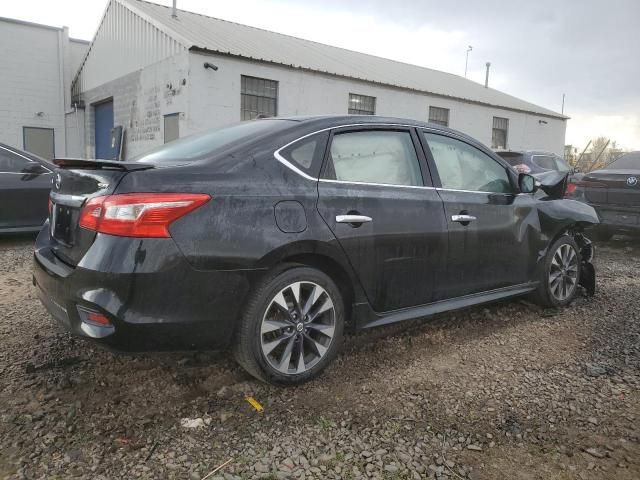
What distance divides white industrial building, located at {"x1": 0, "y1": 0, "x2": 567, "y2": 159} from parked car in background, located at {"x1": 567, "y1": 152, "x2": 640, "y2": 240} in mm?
9494

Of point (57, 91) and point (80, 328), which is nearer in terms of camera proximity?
point (80, 328)

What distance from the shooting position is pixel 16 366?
298cm

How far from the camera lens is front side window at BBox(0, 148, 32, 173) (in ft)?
21.4

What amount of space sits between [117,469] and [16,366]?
1.31 m

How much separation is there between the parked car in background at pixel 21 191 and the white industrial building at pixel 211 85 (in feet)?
23.4

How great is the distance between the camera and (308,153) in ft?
9.49

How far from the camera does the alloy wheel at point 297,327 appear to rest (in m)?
2.69

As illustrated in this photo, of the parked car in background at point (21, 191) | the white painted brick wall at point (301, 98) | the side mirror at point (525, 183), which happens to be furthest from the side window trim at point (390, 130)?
the white painted brick wall at point (301, 98)

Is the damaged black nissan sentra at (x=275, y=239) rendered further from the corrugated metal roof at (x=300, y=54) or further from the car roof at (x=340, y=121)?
the corrugated metal roof at (x=300, y=54)

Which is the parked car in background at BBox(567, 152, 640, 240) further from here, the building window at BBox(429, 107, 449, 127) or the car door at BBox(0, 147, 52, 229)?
the building window at BBox(429, 107, 449, 127)

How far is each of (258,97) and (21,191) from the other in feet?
30.5

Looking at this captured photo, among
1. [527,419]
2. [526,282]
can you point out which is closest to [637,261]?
[526,282]

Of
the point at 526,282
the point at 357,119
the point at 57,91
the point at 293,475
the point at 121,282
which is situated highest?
the point at 57,91

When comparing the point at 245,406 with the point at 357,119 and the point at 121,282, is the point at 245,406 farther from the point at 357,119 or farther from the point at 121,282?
the point at 357,119
